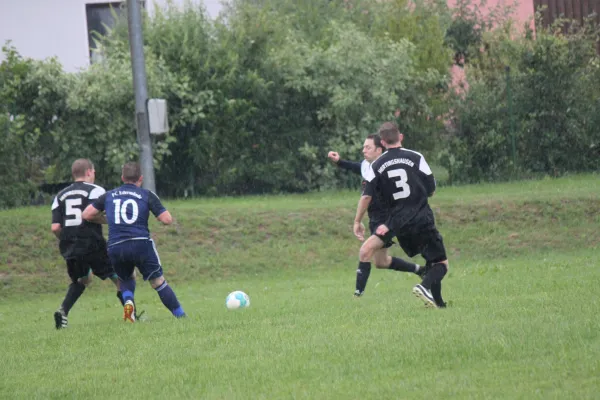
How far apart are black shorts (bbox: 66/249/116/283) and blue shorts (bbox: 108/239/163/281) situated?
65 cm

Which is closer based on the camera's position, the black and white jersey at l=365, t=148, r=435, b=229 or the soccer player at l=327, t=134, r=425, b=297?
the black and white jersey at l=365, t=148, r=435, b=229

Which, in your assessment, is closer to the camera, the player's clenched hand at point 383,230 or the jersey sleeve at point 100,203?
the player's clenched hand at point 383,230

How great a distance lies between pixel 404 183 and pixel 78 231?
3.53m

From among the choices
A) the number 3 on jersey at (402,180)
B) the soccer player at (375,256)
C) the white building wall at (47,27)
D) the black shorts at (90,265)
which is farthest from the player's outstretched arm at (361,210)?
the white building wall at (47,27)

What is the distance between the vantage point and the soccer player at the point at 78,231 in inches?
412

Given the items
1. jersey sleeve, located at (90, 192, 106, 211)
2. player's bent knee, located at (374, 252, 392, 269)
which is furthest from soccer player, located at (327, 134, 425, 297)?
jersey sleeve, located at (90, 192, 106, 211)

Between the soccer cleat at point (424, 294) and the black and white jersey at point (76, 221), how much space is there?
3.56 meters

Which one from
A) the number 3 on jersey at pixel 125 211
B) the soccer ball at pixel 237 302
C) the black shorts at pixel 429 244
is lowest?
the soccer ball at pixel 237 302

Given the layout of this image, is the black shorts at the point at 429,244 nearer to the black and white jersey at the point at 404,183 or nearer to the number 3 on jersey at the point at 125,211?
the black and white jersey at the point at 404,183

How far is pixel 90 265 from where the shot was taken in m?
10.7

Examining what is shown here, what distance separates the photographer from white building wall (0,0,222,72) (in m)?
32.6

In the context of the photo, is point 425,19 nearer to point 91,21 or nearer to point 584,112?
point 584,112

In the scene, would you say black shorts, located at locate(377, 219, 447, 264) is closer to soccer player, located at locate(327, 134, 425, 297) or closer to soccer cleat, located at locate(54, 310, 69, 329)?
soccer player, located at locate(327, 134, 425, 297)

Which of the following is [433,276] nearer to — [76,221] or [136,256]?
[136,256]
